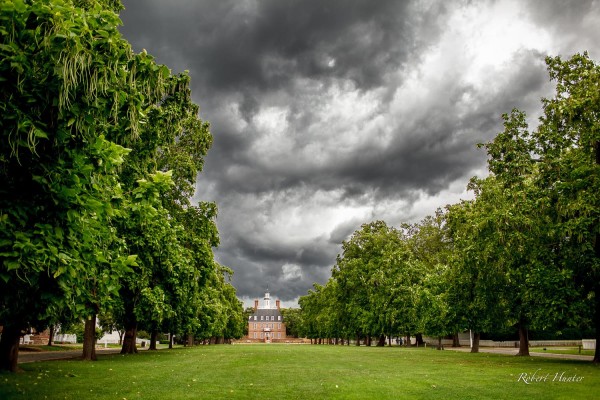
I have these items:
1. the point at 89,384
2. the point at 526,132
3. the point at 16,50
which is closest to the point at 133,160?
the point at 89,384

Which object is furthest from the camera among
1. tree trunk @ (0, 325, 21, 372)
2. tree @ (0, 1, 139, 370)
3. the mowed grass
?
tree trunk @ (0, 325, 21, 372)

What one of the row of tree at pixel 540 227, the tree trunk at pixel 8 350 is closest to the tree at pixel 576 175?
the row of tree at pixel 540 227

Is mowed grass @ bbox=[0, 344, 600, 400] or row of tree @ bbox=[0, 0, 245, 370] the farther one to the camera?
mowed grass @ bbox=[0, 344, 600, 400]
